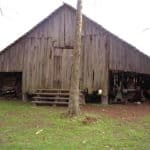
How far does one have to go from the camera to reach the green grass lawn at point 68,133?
41.0 feet

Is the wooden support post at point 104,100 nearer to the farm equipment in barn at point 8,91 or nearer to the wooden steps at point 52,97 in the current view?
the wooden steps at point 52,97

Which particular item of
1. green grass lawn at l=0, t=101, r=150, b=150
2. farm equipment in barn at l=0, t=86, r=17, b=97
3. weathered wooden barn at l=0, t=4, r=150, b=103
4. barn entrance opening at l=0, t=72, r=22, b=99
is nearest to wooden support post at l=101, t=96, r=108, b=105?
weathered wooden barn at l=0, t=4, r=150, b=103

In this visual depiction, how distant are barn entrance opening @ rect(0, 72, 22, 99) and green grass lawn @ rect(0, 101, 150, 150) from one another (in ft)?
41.3

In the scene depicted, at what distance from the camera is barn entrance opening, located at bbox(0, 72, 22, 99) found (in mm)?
32125

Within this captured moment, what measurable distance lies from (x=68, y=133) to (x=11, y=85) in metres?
18.8

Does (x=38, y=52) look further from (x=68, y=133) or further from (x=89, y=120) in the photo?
(x=68, y=133)

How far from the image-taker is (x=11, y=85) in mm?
32781

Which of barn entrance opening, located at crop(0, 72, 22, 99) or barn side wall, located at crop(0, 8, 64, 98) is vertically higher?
barn side wall, located at crop(0, 8, 64, 98)

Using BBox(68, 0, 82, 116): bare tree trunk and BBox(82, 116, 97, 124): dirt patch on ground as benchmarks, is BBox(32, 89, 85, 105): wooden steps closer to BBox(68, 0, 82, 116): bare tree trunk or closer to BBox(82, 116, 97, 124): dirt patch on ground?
BBox(68, 0, 82, 116): bare tree trunk

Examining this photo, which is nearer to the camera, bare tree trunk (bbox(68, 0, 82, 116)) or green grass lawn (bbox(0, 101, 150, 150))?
green grass lawn (bbox(0, 101, 150, 150))

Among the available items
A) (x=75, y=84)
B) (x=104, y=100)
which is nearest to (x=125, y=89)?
(x=104, y=100)

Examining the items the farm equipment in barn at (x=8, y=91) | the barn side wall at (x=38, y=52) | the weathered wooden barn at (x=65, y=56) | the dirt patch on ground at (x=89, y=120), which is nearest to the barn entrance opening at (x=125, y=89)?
the weathered wooden barn at (x=65, y=56)

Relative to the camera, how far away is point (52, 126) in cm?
1620

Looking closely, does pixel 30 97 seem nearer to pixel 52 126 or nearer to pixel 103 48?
pixel 103 48
